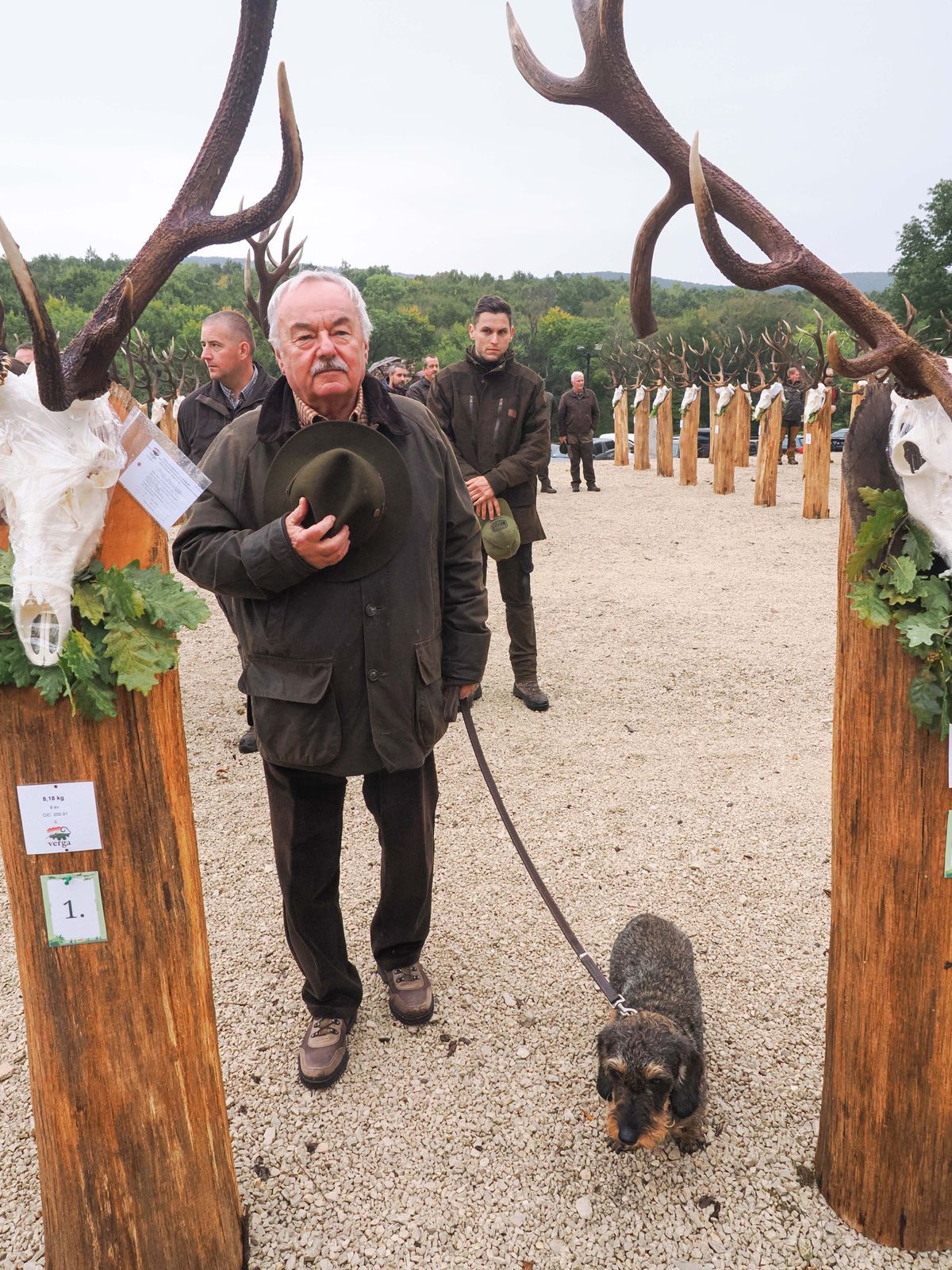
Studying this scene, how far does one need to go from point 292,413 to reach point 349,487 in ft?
1.17

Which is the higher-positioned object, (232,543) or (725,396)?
(725,396)

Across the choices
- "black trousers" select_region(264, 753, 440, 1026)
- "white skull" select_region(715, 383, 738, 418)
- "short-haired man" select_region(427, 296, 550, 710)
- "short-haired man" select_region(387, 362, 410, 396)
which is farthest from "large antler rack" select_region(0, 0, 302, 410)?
"white skull" select_region(715, 383, 738, 418)

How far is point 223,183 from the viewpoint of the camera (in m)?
1.88

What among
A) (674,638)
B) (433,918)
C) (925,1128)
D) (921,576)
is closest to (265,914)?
(433,918)

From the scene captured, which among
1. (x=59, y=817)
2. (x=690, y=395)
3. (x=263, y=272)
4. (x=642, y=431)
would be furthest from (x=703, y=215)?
(x=642, y=431)

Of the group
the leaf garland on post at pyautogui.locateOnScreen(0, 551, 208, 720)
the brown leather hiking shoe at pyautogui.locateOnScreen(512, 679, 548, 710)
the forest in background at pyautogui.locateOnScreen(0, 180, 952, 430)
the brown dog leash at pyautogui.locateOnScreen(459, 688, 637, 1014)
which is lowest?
the brown leather hiking shoe at pyautogui.locateOnScreen(512, 679, 548, 710)

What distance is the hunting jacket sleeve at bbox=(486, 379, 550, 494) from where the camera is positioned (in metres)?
5.10

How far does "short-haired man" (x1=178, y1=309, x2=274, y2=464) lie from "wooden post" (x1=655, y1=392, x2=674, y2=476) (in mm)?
16058

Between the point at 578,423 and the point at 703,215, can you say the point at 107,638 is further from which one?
the point at 578,423

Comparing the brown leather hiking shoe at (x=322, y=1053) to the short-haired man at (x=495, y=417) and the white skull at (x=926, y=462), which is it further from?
the short-haired man at (x=495, y=417)

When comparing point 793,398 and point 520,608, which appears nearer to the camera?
point 520,608

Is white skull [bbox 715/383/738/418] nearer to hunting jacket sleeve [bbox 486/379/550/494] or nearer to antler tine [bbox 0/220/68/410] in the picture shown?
hunting jacket sleeve [bbox 486/379/550/494]

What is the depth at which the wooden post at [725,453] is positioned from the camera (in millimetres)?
16141

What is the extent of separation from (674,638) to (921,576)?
569cm
